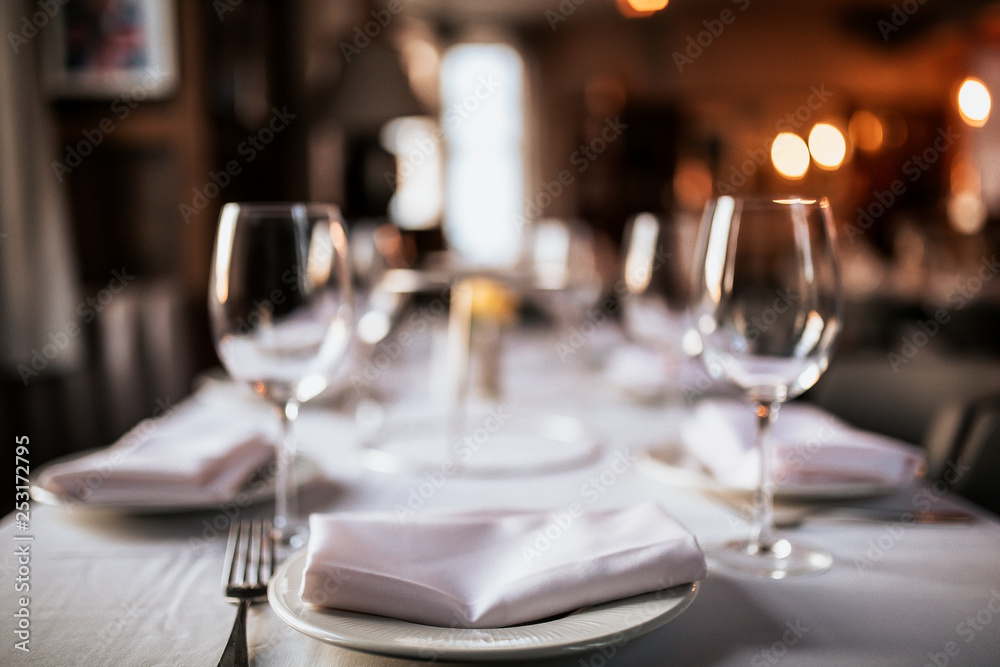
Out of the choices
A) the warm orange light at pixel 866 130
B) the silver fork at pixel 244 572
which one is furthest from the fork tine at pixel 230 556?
Answer: the warm orange light at pixel 866 130

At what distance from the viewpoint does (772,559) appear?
656 millimetres

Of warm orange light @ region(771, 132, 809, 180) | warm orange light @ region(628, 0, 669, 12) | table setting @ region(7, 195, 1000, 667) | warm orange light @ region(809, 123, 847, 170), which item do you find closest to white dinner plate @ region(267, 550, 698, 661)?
table setting @ region(7, 195, 1000, 667)

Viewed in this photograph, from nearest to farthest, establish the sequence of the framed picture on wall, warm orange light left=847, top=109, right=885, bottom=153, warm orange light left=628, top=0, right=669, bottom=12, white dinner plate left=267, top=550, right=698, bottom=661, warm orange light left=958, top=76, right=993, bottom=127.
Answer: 1. white dinner plate left=267, top=550, right=698, bottom=661
2. warm orange light left=628, top=0, right=669, bottom=12
3. the framed picture on wall
4. warm orange light left=958, top=76, right=993, bottom=127
5. warm orange light left=847, top=109, right=885, bottom=153

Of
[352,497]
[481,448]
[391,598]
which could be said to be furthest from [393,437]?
[391,598]

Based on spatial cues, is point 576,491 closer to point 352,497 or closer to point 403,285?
point 352,497

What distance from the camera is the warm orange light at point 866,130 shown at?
Result: 8.38 meters

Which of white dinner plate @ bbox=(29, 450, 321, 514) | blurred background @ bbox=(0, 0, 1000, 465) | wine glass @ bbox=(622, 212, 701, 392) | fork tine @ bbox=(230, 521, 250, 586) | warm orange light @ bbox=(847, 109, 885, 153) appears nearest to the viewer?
fork tine @ bbox=(230, 521, 250, 586)

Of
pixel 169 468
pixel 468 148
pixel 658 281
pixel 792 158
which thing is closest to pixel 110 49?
pixel 658 281

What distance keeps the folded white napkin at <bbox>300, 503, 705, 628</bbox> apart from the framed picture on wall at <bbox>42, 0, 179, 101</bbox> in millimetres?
3138

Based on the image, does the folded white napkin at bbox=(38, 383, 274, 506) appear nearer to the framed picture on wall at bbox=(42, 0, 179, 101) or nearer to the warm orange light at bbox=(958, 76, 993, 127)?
the framed picture on wall at bbox=(42, 0, 179, 101)

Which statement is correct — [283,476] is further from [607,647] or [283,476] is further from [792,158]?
[792,158]

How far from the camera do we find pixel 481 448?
1.04m

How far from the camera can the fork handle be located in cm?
49

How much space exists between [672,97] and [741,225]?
322 inches
